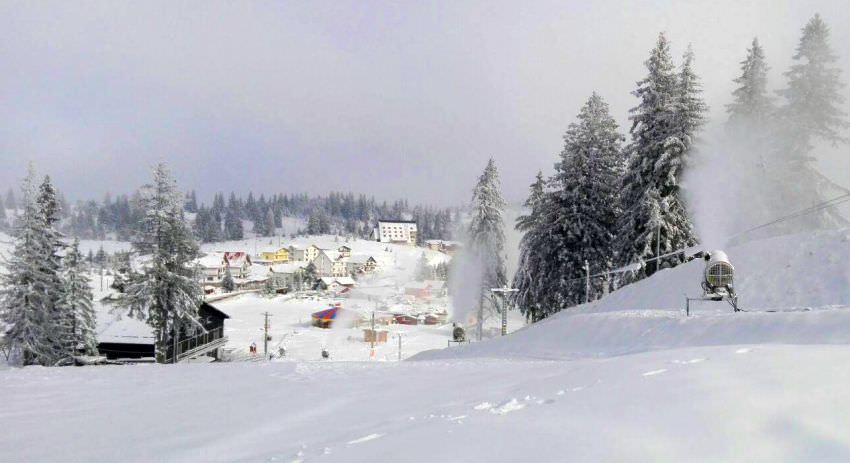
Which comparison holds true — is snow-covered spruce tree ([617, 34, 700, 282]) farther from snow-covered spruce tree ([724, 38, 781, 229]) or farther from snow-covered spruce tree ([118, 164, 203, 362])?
snow-covered spruce tree ([118, 164, 203, 362])

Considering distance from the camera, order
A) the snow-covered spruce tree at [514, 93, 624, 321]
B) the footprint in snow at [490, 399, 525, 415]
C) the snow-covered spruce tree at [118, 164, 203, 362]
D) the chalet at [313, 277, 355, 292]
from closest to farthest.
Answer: the footprint in snow at [490, 399, 525, 415], the snow-covered spruce tree at [118, 164, 203, 362], the snow-covered spruce tree at [514, 93, 624, 321], the chalet at [313, 277, 355, 292]

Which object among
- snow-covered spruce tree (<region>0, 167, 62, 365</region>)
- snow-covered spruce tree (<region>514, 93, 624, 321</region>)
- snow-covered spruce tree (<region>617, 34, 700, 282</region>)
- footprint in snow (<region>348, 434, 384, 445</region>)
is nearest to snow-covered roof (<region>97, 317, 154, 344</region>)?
snow-covered spruce tree (<region>0, 167, 62, 365</region>)

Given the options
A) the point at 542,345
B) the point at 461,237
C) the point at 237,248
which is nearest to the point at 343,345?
the point at 461,237

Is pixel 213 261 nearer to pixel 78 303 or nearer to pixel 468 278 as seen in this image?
pixel 468 278

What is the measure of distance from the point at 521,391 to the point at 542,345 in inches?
474

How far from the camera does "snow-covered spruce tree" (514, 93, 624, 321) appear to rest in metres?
32.9

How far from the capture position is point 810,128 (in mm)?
31984

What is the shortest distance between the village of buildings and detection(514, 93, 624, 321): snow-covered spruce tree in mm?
16890

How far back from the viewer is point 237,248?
646ft

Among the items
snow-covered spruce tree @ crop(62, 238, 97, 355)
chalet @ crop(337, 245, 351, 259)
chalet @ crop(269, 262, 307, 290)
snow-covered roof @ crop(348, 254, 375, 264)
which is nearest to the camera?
snow-covered spruce tree @ crop(62, 238, 97, 355)

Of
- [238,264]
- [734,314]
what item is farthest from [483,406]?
[238,264]

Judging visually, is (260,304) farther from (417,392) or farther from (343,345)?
(417,392)

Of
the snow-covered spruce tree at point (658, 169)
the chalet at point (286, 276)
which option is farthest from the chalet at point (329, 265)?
the snow-covered spruce tree at point (658, 169)

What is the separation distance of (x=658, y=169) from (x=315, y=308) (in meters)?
78.4
